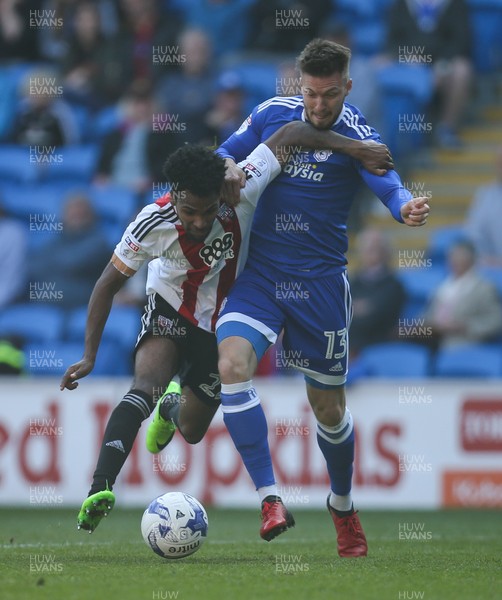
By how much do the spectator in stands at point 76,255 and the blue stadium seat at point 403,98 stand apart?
10.8 ft

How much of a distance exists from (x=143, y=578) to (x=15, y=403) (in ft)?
19.6

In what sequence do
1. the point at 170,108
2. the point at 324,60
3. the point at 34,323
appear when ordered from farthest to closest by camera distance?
the point at 170,108 < the point at 34,323 < the point at 324,60

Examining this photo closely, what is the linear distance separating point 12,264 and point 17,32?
4461mm

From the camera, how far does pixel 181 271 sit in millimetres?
7285

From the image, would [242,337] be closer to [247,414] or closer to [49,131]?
[247,414]

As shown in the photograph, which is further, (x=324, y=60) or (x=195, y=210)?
(x=324, y=60)

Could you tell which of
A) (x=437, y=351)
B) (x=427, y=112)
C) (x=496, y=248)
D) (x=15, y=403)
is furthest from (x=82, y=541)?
(x=427, y=112)

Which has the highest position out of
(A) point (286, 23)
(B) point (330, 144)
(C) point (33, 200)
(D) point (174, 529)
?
(A) point (286, 23)

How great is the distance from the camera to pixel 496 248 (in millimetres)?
13352

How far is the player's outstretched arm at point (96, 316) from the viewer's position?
6.96 metres

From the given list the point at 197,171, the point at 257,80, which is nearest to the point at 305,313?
the point at 197,171

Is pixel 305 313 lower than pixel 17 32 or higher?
lower

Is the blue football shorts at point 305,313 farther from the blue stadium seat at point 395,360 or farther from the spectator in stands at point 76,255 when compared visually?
the spectator in stands at point 76,255

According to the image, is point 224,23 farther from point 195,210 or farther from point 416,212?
point 416,212
